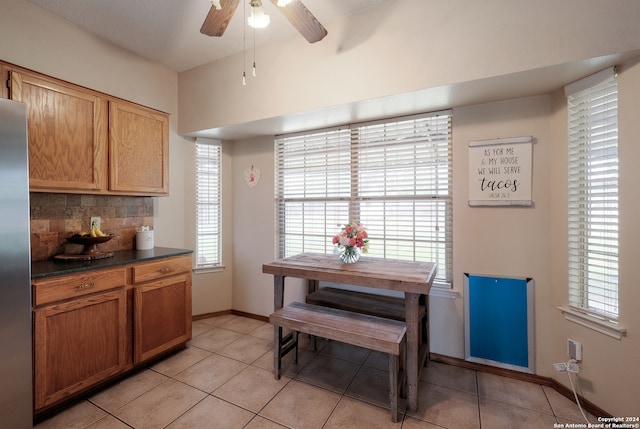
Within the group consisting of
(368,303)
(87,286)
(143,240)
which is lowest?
(368,303)

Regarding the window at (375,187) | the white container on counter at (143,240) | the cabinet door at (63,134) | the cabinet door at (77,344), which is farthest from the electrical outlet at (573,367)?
the cabinet door at (63,134)

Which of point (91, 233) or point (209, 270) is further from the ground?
point (91, 233)

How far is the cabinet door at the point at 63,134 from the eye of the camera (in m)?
1.91

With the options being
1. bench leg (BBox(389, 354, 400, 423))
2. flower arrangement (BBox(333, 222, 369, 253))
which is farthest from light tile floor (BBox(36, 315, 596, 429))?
flower arrangement (BBox(333, 222, 369, 253))

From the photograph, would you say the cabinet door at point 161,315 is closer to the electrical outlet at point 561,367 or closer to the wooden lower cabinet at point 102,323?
the wooden lower cabinet at point 102,323

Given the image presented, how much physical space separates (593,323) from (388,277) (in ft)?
4.57

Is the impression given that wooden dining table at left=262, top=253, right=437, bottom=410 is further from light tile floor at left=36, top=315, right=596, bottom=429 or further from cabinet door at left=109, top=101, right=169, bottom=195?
cabinet door at left=109, top=101, right=169, bottom=195

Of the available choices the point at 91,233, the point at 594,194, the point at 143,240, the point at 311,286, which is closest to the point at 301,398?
the point at 311,286

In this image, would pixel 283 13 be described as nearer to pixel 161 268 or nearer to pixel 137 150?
pixel 137 150

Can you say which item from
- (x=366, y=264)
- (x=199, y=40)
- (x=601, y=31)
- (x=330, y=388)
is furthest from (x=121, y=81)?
(x=601, y=31)

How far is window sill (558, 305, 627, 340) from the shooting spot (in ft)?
5.53

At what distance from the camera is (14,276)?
1497 millimetres

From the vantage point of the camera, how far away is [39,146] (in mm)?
1946

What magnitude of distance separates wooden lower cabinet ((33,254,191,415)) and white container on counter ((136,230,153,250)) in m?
0.42
